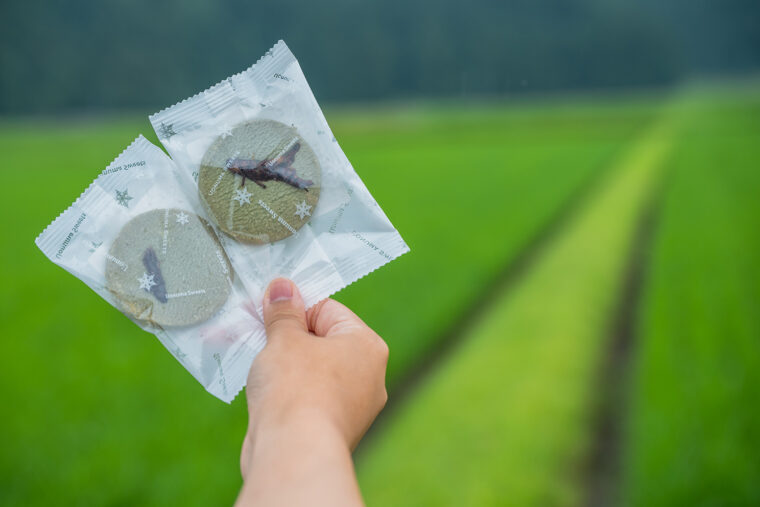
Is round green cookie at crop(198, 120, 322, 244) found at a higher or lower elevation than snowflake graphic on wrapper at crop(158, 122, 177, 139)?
lower

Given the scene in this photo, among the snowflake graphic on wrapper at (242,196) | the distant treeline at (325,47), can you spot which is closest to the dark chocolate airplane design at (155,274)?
the snowflake graphic on wrapper at (242,196)

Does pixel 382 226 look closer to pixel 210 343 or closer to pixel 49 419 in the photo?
pixel 210 343

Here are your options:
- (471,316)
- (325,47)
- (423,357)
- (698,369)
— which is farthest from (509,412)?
(325,47)

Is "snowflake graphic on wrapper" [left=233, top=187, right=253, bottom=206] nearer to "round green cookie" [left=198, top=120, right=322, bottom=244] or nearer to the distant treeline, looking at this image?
"round green cookie" [left=198, top=120, right=322, bottom=244]

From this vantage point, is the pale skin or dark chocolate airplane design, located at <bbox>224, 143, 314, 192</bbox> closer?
the pale skin

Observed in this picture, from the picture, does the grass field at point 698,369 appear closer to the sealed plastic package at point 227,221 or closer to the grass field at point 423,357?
the grass field at point 423,357

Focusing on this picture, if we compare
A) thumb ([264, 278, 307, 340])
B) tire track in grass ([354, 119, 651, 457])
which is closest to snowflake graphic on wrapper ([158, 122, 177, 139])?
thumb ([264, 278, 307, 340])

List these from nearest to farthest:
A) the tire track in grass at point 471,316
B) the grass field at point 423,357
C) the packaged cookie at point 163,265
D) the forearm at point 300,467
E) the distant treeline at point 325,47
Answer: the forearm at point 300,467
the packaged cookie at point 163,265
the grass field at point 423,357
the tire track in grass at point 471,316
the distant treeline at point 325,47
